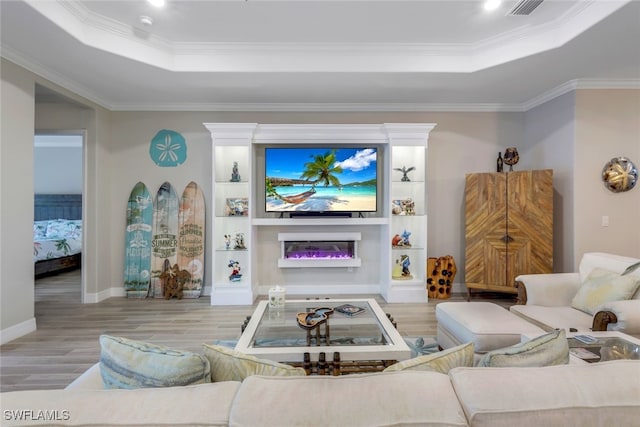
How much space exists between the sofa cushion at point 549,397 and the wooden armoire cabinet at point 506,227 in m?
A: 3.48

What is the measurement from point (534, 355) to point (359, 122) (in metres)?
4.02

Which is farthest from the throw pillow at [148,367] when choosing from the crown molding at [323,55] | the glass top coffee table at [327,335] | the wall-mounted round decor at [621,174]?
the wall-mounted round decor at [621,174]

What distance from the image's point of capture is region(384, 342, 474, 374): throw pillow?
3.60 ft

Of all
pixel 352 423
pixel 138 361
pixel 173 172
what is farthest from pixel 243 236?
pixel 352 423

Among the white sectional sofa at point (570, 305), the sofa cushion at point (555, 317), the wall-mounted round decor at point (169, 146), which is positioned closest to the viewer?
the white sectional sofa at point (570, 305)

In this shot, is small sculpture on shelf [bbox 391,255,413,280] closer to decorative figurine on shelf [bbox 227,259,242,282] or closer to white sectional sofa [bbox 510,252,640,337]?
white sectional sofa [bbox 510,252,640,337]

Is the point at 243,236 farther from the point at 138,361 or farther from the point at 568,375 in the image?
the point at 568,375

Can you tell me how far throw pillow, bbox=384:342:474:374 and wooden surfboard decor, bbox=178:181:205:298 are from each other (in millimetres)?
4016

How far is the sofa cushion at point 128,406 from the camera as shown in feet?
2.70

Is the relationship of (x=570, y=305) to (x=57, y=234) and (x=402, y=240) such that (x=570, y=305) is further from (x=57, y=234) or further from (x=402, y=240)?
(x=57, y=234)

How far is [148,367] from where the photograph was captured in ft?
3.46

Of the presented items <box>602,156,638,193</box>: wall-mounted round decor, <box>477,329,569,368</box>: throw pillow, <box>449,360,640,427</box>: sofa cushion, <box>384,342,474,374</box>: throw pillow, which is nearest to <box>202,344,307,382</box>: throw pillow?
<box>384,342,474,374</box>: throw pillow

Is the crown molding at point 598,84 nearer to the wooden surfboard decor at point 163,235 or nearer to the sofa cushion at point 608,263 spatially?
the sofa cushion at point 608,263

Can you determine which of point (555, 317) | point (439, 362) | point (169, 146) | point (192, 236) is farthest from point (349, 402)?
point (169, 146)
